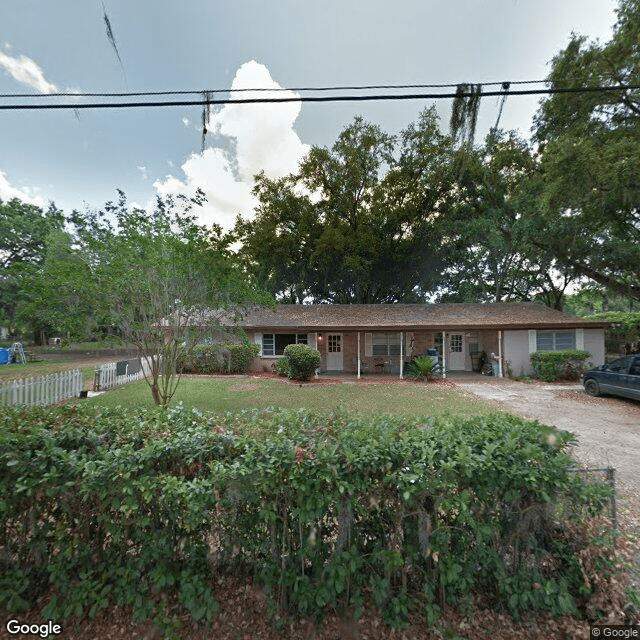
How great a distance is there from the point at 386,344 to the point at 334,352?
2807 millimetres

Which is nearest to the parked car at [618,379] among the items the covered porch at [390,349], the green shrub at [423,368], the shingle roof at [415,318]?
the shingle roof at [415,318]

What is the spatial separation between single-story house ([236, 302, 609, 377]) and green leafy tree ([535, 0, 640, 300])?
471 centimetres

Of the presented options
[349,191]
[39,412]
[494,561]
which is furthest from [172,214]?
[349,191]

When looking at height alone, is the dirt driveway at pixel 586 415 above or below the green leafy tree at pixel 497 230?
below

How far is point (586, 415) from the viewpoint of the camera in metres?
7.69

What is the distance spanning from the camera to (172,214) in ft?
23.0

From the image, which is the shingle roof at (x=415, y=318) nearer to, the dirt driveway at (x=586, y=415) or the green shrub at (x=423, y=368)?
the green shrub at (x=423, y=368)

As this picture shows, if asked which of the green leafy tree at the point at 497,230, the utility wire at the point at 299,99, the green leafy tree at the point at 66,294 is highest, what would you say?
the green leafy tree at the point at 497,230

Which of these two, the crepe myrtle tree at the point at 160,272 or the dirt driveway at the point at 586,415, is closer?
the dirt driveway at the point at 586,415

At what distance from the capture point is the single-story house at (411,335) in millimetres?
13820

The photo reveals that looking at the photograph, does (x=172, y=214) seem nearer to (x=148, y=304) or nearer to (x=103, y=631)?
(x=148, y=304)

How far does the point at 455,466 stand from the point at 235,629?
187cm

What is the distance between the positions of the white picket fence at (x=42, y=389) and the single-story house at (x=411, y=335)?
6.98m

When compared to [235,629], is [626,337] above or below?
above
